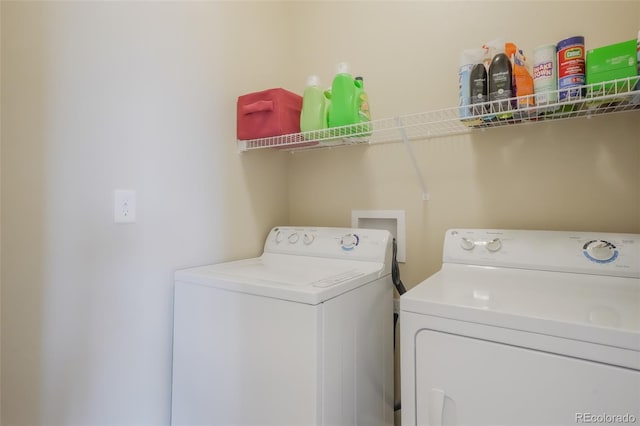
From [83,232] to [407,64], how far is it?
1.56 m

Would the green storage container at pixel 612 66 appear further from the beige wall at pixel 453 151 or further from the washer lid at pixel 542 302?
the washer lid at pixel 542 302

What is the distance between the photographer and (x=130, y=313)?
1.27 m

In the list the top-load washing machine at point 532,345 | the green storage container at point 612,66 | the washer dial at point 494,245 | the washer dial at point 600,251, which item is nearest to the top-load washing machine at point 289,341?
the top-load washing machine at point 532,345

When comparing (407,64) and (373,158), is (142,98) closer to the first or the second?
(373,158)

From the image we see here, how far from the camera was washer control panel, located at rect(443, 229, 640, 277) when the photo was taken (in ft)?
3.56

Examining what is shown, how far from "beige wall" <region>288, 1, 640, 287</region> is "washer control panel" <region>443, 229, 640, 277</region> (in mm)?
117

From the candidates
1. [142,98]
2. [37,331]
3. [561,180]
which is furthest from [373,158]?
[37,331]

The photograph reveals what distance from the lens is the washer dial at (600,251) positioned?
110cm

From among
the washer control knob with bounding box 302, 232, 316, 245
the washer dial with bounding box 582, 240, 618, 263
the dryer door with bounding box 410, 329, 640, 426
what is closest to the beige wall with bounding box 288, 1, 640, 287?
the washer dial with bounding box 582, 240, 618, 263

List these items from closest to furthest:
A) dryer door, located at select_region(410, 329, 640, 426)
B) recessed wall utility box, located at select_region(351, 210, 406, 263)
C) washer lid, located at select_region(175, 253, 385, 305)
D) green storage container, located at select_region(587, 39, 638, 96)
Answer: dryer door, located at select_region(410, 329, 640, 426) < green storage container, located at select_region(587, 39, 638, 96) < washer lid, located at select_region(175, 253, 385, 305) < recessed wall utility box, located at select_region(351, 210, 406, 263)

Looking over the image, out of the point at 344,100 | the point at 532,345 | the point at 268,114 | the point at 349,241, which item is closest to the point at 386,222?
the point at 349,241

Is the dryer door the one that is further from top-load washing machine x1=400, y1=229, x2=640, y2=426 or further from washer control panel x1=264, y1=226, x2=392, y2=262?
washer control panel x1=264, y1=226, x2=392, y2=262

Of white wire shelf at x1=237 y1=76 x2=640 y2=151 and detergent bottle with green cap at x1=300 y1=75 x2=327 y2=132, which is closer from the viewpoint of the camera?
white wire shelf at x1=237 y1=76 x2=640 y2=151

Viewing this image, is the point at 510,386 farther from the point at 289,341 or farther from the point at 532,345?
the point at 289,341
